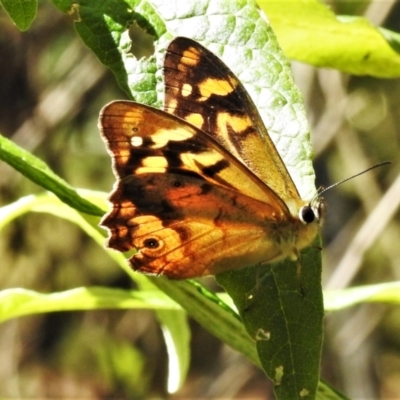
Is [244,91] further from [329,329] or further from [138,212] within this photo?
[329,329]

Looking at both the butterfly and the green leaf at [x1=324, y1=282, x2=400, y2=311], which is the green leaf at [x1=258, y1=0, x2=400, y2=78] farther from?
the green leaf at [x1=324, y1=282, x2=400, y2=311]

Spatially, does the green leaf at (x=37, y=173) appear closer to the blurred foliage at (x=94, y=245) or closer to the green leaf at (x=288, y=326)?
the green leaf at (x=288, y=326)

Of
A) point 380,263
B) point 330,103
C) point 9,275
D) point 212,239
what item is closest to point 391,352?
point 380,263

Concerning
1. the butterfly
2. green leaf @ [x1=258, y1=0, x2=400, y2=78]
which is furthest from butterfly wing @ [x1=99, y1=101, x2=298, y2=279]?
green leaf @ [x1=258, y1=0, x2=400, y2=78]

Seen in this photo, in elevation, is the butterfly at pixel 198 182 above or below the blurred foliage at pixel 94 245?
above

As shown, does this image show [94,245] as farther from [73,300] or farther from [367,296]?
[367,296]

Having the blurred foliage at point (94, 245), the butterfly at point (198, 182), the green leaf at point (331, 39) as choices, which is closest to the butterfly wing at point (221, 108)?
the butterfly at point (198, 182)
